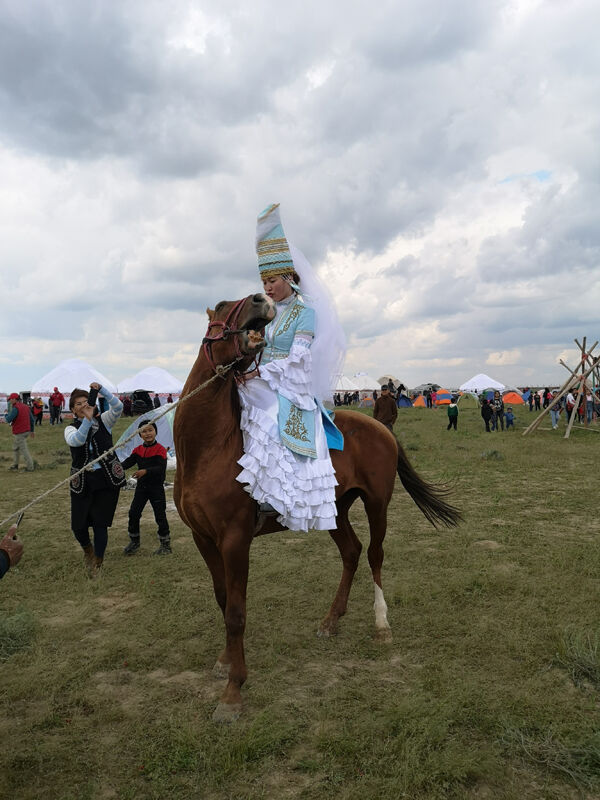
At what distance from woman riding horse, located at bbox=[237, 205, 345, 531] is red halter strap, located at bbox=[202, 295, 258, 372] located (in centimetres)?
36

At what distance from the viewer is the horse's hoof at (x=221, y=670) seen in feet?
13.4

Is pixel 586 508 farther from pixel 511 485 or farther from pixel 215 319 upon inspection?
pixel 215 319

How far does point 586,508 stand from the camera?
9.04m

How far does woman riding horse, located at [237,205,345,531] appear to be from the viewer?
3857 millimetres

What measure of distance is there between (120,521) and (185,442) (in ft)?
20.6

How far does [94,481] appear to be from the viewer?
6.52m

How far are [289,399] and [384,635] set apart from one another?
235 cm

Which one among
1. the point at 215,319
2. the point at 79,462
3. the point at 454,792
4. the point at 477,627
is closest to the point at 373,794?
the point at 454,792

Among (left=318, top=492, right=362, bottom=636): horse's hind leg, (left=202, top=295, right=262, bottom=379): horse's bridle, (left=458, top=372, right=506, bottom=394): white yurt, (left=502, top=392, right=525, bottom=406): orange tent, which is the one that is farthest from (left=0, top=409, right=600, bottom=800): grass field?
(left=458, top=372, right=506, bottom=394): white yurt

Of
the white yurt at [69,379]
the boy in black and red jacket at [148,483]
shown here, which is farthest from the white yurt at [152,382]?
the boy in black and red jacket at [148,483]

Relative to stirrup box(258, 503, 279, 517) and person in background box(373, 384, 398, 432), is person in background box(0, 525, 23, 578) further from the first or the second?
person in background box(373, 384, 398, 432)

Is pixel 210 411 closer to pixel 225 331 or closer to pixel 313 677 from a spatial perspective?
pixel 225 331

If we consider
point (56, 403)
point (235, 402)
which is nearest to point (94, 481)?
point (235, 402)

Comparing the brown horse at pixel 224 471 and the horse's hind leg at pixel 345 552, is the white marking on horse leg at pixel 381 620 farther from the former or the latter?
the brown horse at pixel 224 471
